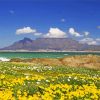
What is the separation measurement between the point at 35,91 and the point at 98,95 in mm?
2867

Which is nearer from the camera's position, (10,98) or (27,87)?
(10,98)

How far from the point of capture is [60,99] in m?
14.3

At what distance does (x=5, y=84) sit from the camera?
1797cm

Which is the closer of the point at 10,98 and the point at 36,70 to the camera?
the point at 10,98

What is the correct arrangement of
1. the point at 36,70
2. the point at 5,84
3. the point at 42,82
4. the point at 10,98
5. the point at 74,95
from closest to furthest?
the point at 10,98, the point at 74,95, the point at 5,84, the point at 42,82, the point at 36,70

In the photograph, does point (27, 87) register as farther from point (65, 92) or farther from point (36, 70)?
point (36, 70)

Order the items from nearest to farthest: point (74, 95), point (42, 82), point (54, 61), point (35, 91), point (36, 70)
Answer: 1. point (74, 95)
2. point (35, 91)
3. point (42, 82)
4. point (36, 70)
5. point (54, 61)

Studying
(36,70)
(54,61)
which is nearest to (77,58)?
(54,61)

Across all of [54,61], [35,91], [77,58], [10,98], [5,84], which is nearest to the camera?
[10,98]

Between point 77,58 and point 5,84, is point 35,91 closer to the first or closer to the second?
point 5,84

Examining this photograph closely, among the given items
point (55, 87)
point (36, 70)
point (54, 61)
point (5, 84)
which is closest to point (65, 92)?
point (55, 87)

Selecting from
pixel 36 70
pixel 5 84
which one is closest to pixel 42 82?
pixel 5 84

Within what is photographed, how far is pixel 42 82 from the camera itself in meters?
19.3

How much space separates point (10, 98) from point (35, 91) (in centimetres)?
296
